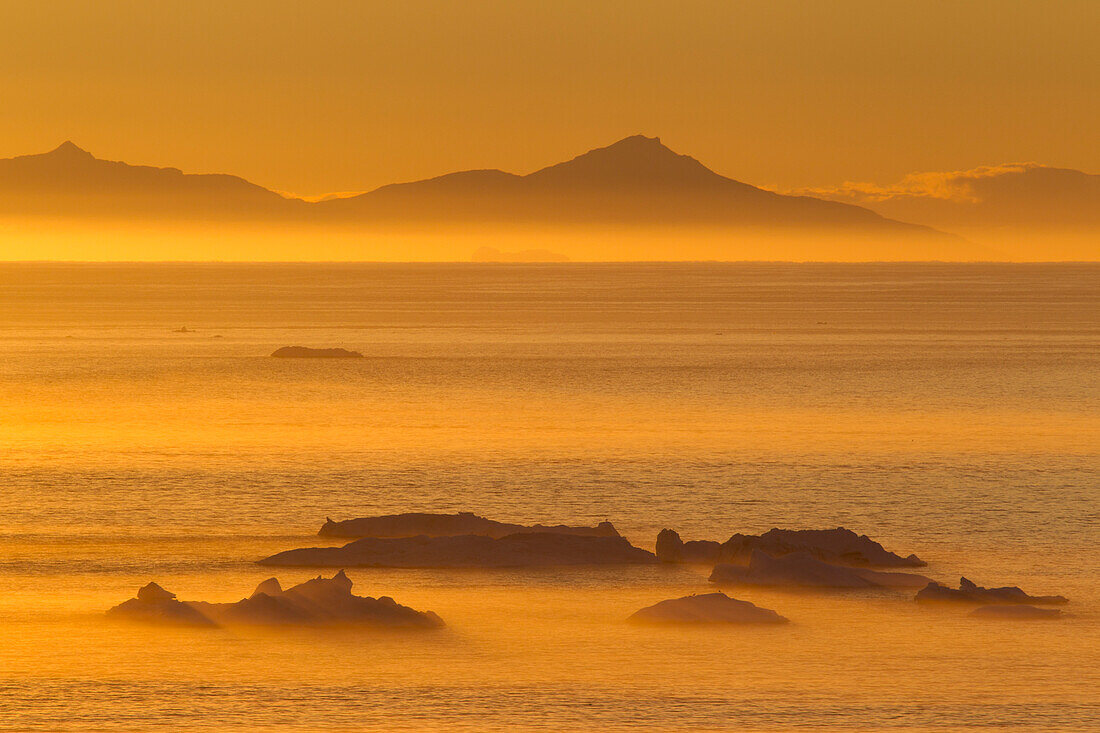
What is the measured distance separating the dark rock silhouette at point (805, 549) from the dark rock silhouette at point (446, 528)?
1372mm

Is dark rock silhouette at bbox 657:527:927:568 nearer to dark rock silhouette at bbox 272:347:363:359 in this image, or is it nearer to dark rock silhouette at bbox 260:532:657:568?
dark rock silhouette at bbox 260:532:657:568

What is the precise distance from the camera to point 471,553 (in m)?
27.0

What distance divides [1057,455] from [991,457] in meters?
1.68

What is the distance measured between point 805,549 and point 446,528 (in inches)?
244

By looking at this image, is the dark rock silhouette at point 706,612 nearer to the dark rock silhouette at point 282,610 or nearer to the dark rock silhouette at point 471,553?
the dark rock silhouette at point 282,610

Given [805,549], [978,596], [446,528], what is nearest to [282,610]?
[446,528]

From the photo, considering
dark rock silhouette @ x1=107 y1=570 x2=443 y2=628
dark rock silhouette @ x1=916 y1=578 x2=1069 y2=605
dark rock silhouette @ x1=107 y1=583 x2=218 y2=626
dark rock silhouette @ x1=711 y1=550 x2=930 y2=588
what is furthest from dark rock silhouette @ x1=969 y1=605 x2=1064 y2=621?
dark rock silhouette @ x1=107 y1=583 x2=218 y2=626

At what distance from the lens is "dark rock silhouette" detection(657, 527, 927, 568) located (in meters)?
Result: 26.3

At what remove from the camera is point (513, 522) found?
32312 millimetres

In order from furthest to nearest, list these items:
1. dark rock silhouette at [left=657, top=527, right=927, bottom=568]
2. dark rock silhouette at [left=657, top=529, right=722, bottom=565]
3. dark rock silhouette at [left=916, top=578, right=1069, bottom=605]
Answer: dark rock silhouette at [left=657, top=529, right=722, bottom=565]
dark rock silhouette at [left=657, top=527, right=927, bottom=568]
dark rock silhouette at [left=916, top=578, right=1069, bottom=605]

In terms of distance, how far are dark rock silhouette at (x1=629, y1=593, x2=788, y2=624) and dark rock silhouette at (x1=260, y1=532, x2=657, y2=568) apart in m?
4.14

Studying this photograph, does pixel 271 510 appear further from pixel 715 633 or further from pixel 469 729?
pixel 469 729

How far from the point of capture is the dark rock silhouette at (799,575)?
25.3 meters

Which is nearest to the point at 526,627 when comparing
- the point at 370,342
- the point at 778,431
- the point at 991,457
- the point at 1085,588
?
the point at 1085,588
